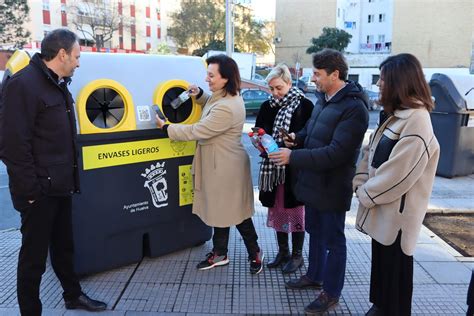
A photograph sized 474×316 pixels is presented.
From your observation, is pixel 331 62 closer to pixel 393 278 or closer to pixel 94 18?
pixel 393 278

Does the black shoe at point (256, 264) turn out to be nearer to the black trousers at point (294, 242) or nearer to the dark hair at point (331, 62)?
the black trousers at point (294, 242)

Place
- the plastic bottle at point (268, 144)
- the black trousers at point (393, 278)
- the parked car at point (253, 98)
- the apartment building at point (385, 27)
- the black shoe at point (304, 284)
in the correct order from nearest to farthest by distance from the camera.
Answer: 1. the black trousers at point (393, 278)
2. the plastic bottle at point (268, 144)
3. the black shoe at point (304, 284)
4. the parked car at point (253, 98)
5. the apartment building at point (385, 27)

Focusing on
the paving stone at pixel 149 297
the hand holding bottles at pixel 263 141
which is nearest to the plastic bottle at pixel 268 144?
the hand holding bottles at pixel 263 141

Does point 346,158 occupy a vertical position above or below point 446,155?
above

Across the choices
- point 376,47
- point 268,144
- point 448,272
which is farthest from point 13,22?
point 376,47

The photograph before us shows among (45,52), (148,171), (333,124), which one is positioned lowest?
(148,171)

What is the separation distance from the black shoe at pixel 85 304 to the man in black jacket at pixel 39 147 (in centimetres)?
32

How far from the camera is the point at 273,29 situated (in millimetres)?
53406

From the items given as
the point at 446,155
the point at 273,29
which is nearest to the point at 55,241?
the point at 446,155

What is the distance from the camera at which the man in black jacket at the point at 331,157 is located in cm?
248

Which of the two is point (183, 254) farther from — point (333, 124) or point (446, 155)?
point (446, 155)

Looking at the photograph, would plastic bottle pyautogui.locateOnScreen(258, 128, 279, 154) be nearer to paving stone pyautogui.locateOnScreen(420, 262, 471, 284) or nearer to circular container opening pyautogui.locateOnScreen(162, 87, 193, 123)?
circular container opening pyautogui.locateOnScreen(162, 87, 193, 123)

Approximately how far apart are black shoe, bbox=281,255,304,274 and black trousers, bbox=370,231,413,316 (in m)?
0.90

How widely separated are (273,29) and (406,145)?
5388cm
